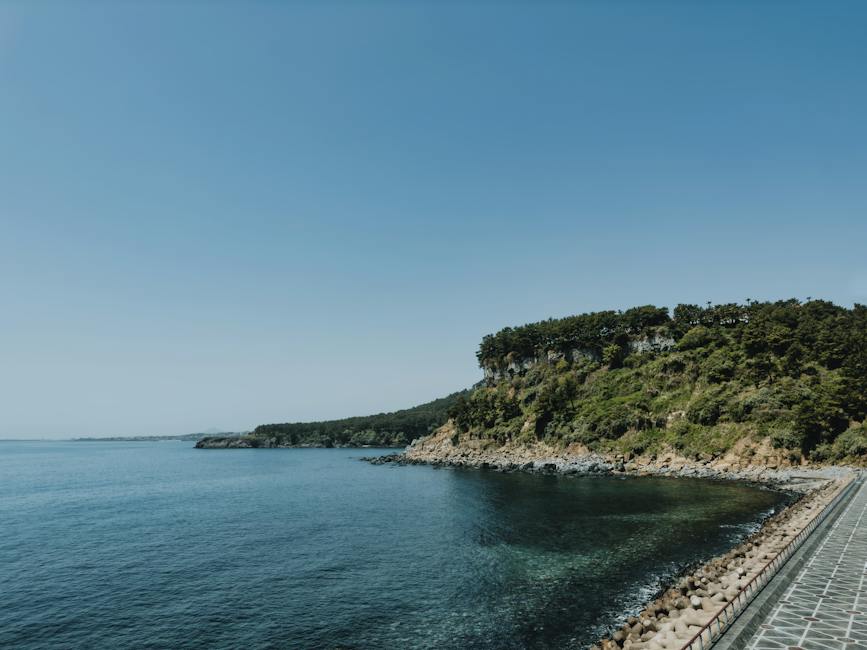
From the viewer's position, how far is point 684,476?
88.8m

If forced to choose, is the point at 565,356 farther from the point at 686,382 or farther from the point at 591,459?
the point at 591,459

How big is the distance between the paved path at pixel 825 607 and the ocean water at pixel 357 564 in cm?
993

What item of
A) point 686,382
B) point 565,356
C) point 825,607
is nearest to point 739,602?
point 825,607

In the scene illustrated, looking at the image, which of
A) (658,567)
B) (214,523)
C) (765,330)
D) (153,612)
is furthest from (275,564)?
(765,330)

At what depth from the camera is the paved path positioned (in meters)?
18.7

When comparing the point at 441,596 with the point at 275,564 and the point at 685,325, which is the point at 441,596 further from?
the point at 685,325

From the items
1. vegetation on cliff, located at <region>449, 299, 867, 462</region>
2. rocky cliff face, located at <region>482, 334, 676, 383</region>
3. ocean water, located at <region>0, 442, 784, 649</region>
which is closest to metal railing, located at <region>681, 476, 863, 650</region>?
ocean water, located at <region>0, 442, 784, 649</region>

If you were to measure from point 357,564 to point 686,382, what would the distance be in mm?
106136

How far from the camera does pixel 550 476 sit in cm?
10169

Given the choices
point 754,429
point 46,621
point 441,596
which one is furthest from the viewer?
point 754,429

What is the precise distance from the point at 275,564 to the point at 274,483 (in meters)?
71.4

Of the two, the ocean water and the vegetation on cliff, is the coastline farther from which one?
the vegetation on cliff

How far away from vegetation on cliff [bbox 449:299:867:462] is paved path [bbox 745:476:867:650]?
60876 millimetres

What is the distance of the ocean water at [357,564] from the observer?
94.5 ft
